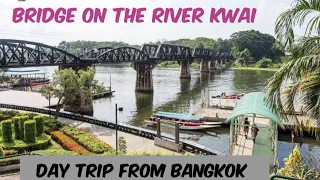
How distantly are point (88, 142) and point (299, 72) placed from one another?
16.7m

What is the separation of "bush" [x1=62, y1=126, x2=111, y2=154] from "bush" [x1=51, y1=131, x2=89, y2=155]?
300 mm

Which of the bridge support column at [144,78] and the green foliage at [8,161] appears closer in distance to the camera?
the green foliage at [8,161]

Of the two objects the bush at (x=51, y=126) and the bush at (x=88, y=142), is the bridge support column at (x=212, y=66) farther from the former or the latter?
the bush at (x=88, y=142)

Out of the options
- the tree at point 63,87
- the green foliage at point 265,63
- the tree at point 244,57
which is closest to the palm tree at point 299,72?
the tree at point 63,87

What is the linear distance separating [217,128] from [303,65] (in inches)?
1116

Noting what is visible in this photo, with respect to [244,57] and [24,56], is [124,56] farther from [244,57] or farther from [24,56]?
[244,57]

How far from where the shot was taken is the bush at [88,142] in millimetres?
21567

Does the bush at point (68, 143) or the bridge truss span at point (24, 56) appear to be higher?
the bridge truss span at point (24, 56)

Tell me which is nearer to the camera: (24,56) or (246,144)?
(246,144)

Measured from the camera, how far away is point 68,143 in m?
23.1

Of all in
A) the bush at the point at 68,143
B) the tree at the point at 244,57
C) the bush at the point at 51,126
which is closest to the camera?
the bush at the point at 68,143

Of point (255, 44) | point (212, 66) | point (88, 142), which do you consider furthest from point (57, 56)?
point (255, 44)

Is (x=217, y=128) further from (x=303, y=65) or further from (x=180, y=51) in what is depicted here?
(x=180, y=51)

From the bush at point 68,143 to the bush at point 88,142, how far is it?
30cm
